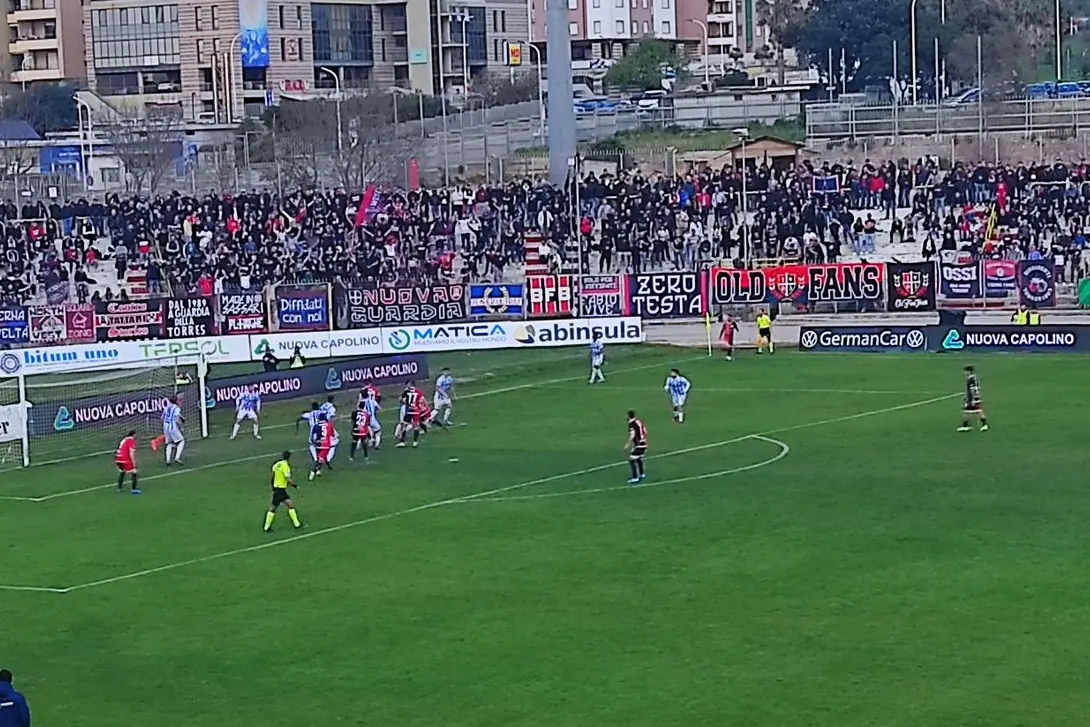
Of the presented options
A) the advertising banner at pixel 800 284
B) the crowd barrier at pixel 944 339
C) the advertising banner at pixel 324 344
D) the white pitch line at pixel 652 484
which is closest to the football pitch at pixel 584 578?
the white pitch line at pixel 652 484

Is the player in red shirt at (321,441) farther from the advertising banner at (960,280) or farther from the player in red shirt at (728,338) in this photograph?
the advertising banner at (960,280)

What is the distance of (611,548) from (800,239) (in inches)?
1597

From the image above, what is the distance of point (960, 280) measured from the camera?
63.6m

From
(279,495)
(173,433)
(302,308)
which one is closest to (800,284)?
(302,308)

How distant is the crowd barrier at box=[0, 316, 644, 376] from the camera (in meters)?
53.4

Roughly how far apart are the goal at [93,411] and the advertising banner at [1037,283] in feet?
95.4

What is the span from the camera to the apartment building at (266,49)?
427 ft

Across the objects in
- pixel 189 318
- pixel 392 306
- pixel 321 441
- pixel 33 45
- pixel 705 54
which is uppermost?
pixel 33 45

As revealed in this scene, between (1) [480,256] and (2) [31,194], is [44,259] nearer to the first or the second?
(1) [480,256]

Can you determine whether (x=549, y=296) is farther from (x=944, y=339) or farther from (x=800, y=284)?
(x=944, y=339)

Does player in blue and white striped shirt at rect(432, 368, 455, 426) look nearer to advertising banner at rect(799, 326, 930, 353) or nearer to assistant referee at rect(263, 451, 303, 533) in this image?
assistant referee at rect(263, 451, 303, 533)

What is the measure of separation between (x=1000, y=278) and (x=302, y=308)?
23.6m

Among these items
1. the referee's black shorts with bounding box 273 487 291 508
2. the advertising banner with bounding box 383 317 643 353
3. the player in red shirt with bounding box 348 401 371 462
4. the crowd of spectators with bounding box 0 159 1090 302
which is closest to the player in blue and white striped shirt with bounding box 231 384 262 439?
the player in red shirt with bounding box 348 401 371 462

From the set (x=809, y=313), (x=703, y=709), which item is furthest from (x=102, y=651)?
(x=809, y=313)
